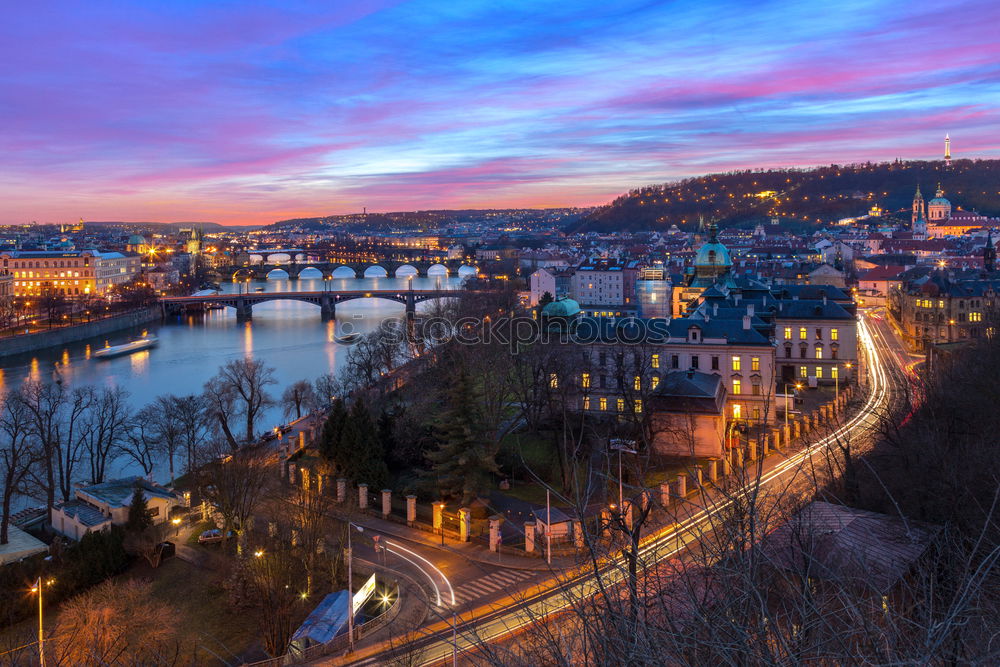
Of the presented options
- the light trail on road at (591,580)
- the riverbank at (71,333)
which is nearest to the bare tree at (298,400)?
the light trail on road at (591,580)

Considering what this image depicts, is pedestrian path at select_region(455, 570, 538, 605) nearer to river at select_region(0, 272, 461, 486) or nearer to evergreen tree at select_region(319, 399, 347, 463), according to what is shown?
evergreen tree at select_region(319, 399, 347, 463)

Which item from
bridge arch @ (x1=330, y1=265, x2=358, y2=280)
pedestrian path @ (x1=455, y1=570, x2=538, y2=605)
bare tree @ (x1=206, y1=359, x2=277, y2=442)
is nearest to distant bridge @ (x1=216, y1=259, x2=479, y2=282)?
bridge arch @ (x1=330, y1=265, x2=358, y2=280)

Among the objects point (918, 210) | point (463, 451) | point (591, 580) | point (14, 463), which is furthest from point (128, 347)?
point (918, 210)

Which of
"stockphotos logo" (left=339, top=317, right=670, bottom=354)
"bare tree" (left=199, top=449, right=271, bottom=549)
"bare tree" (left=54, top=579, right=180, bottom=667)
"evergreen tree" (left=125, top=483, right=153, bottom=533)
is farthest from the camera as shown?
"stockphotos logo" (left=339, top=317, right=670, bottom=354)

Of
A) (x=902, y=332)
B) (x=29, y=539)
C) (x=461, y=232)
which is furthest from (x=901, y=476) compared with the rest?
(x=461, y=232)

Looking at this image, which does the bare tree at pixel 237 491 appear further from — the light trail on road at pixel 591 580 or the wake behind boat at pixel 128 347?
the wake behind boat at pixel 128 347

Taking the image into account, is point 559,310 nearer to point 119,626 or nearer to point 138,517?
point 138,517
